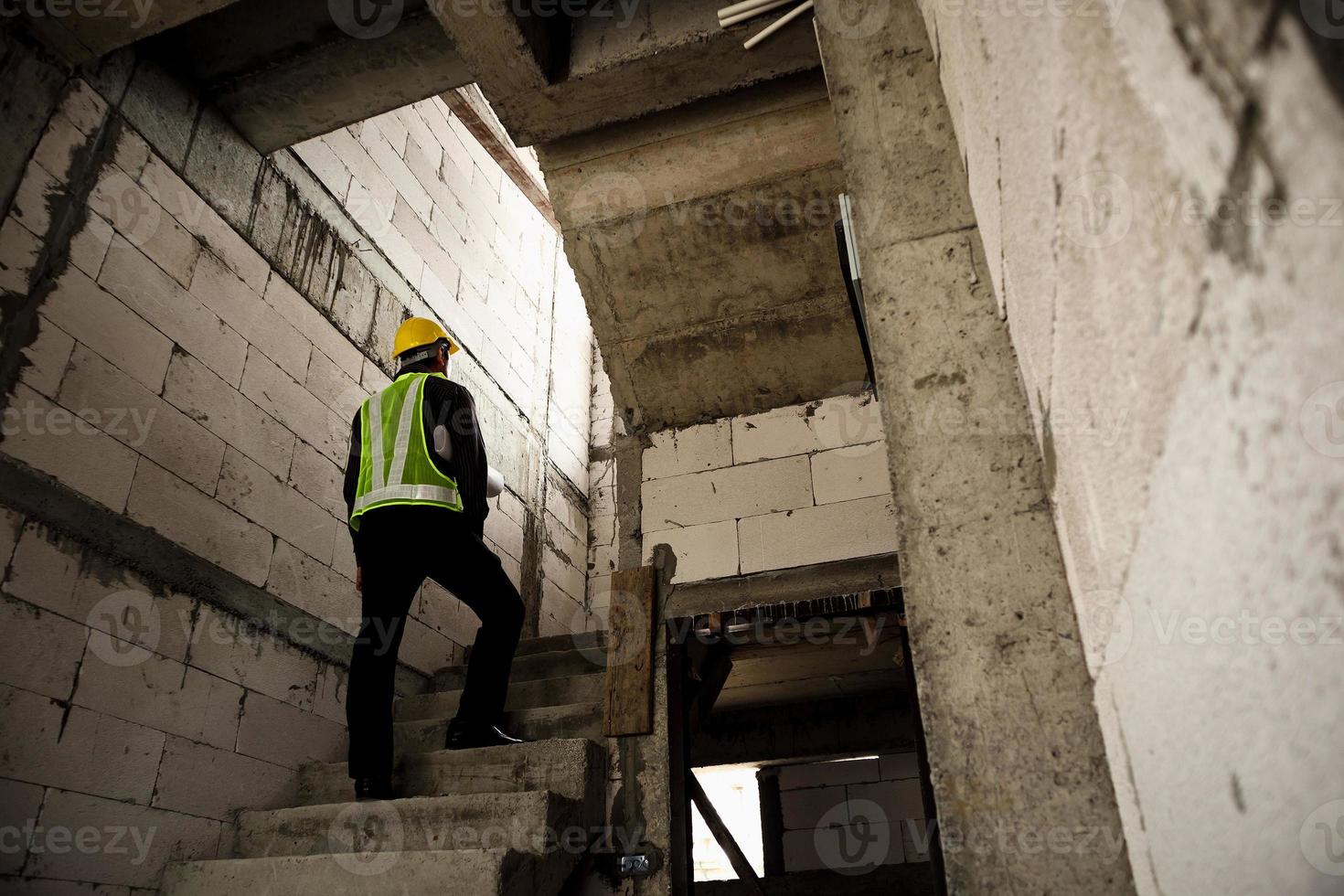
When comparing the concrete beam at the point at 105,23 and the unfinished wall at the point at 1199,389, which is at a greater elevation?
the concrete beam at the point at 105,23

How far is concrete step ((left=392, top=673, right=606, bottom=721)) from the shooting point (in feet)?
12.3

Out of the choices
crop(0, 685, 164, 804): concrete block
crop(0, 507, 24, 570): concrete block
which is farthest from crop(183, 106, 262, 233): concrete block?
crop(0, 685, 164, 804): concrete block

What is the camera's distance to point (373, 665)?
271cm

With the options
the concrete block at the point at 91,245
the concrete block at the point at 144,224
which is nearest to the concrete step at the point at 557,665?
the concrete block at the point at 144,224

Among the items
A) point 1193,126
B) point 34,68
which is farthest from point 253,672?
point 1193,126

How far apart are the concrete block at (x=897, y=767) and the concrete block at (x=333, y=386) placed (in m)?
4.85

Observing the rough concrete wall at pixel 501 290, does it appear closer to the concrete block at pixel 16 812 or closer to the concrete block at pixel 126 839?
the concrete block at pixel 126 839

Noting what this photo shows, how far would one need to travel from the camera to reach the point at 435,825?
2725 mm

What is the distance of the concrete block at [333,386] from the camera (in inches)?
160

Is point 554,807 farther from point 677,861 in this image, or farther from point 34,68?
point 34,68

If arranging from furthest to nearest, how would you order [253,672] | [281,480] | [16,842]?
[281,480]
[253,672]
[16,842]

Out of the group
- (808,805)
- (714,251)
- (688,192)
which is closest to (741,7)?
(688,192)

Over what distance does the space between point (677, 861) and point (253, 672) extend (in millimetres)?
1782

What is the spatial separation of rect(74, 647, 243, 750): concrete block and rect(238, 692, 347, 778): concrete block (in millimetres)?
65
